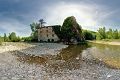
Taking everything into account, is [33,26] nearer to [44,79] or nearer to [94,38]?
[94,38]

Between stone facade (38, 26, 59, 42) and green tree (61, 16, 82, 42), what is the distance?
9920mm

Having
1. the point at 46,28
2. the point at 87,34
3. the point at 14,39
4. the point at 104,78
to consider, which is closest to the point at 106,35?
the point at 87,34

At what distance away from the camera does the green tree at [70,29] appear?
330ft

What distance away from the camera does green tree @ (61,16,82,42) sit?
330 feet

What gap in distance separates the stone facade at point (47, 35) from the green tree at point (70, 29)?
9.92 m

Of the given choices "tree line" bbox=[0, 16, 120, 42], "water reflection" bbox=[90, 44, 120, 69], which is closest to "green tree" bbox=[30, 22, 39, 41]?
"tree line" bbox=[0, 16, 120, 42]

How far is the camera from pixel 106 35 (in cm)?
14262

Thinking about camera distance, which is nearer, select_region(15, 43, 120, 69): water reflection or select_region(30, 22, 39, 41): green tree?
select_region(15, 43, 120, 69): water reflection

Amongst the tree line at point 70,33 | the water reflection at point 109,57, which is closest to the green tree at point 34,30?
the tree line at point 70,33

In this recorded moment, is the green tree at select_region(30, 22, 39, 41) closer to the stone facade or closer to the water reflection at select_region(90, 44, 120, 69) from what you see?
the stone facade

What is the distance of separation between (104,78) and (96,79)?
838mm

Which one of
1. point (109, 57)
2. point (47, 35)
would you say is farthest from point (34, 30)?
point (109, 57)

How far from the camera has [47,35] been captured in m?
118

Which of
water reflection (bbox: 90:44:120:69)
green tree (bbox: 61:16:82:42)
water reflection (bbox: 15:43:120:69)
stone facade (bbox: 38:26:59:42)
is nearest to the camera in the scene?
water reflection (bbox: 15:43:120:69)
